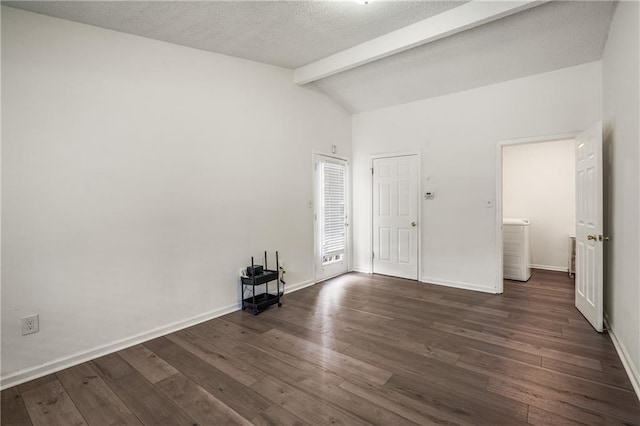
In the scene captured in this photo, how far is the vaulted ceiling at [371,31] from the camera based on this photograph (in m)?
2.68

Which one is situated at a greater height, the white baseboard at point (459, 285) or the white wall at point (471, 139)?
the white wall at point (471, 139)

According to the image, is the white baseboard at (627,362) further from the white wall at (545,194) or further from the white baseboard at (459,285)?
the white wall at (545,194)

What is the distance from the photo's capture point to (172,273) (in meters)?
3.18

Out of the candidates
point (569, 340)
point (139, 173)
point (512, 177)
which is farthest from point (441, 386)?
point (512, 177)

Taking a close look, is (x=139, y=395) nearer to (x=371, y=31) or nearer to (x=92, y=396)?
(x=92, y=396)

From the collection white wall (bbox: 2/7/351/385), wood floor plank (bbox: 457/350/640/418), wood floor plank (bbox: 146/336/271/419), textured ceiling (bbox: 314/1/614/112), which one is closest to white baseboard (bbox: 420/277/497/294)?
wood floor plank (bbox: 457/350/640/418)

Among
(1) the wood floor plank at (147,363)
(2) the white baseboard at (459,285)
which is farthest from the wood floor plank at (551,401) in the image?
(1) the wood floor plank at (147,363)

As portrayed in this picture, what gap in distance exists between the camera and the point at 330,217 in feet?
16.6

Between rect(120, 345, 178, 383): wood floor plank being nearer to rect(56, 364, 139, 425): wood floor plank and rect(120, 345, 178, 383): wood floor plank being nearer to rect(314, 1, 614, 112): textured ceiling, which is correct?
rect(56, 364, 139, 425): wood floor plank

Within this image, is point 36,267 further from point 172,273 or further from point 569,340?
point 569,340

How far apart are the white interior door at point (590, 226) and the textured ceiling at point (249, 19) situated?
1956 millimetres

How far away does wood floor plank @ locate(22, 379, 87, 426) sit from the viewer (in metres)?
1.91

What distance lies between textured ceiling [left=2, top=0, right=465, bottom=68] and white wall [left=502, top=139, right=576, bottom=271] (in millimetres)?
3822

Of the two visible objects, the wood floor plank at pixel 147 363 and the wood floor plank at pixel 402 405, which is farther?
the wood floor plank at pixel 147 363
